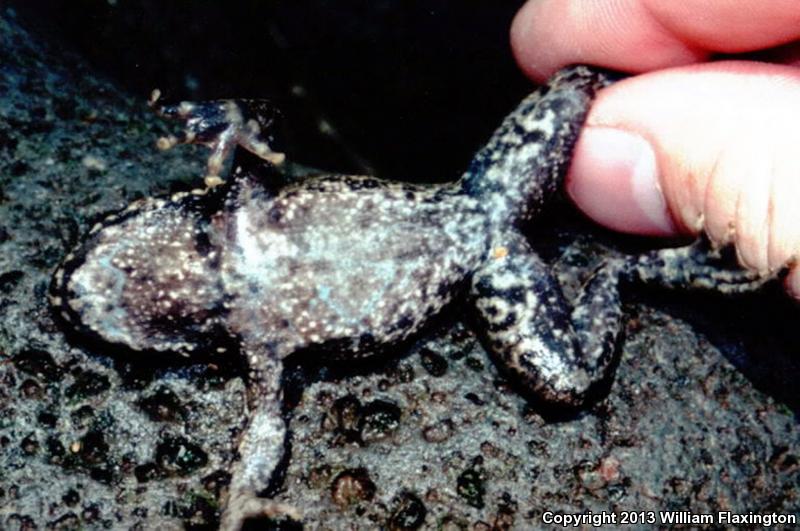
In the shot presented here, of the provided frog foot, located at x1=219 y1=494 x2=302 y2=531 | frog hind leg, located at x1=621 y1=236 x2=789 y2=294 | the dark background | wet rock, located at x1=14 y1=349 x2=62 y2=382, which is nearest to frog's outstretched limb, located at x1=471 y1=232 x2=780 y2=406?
frog hind leg, located at x1=621 y1=236 x2=789 y2=294

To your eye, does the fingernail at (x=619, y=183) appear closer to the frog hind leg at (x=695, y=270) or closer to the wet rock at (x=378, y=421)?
the frog hind leg at (x=695, y=270)

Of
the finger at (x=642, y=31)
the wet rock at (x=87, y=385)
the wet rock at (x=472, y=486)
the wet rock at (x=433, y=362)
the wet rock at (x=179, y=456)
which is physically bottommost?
the wet rock at (x=472, y=486)

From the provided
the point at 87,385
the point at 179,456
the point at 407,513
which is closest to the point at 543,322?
the point at 407,513

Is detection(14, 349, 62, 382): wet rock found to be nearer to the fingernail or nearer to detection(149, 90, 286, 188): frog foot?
detection(149, 90, 286, 188): frog foot

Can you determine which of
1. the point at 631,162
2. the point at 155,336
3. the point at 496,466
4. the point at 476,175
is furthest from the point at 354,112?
the point at 496,466

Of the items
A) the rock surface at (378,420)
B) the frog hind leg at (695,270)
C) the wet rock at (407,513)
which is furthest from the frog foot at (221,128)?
the frog hind leg at (695,270)

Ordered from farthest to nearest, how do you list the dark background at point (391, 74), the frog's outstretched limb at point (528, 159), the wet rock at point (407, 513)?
the dark background at point (391, 74) < the frog's outstretched limb at point (528, 159) < the wet rock at point (407, 513)

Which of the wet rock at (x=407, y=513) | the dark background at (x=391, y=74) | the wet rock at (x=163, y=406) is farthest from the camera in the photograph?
the dark background at (x=391, y=74)
